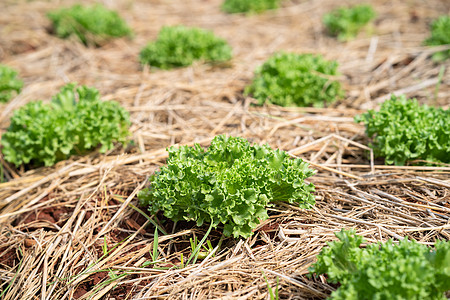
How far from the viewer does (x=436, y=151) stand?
3.36 meters

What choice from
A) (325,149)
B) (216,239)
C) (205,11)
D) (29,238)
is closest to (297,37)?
(205,11)

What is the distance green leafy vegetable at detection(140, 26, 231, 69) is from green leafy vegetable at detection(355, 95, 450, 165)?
2818 millimetres

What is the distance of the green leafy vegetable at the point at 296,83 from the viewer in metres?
4.54

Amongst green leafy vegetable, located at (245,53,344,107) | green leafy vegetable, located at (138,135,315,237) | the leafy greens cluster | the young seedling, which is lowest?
the young seedling

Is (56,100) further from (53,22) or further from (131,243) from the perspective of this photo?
(53,22)

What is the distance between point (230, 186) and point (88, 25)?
518 cm

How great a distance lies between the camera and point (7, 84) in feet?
16.7

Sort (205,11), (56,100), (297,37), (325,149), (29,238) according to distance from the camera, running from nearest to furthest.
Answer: (29,238) → (325,149) → (56,100) → (297,37) → (205,11)

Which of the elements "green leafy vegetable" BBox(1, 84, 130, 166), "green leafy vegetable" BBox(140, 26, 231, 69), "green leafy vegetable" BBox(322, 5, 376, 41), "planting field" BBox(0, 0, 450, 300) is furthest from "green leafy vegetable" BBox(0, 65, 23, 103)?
"green leafy vegetable" BBox(322, 5, 376, 41)

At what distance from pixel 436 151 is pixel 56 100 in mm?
3645

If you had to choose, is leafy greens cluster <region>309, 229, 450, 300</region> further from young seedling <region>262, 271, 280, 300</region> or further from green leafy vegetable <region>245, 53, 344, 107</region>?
green leafy vegetable <region>245, 53, 344, 107</region>

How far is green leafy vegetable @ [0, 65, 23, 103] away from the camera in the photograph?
508cm

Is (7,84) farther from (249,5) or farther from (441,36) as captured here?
(441,36)

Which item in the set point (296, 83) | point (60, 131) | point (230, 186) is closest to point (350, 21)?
point (296, 83)
